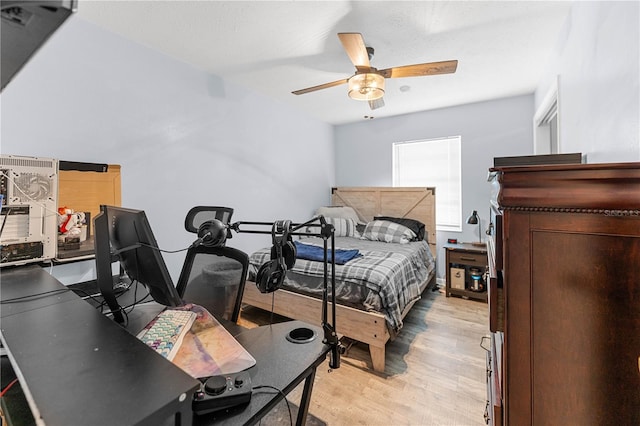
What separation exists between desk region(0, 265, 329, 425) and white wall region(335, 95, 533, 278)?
3.50m

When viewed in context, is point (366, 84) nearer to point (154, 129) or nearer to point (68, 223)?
point (154, 129)

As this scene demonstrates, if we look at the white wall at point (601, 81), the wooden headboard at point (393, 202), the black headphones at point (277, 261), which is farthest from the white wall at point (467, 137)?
the black headphones at point (277, 261)

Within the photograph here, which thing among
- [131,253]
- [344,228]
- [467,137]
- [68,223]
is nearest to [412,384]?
[131,253]

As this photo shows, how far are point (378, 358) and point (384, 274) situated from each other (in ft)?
2.02

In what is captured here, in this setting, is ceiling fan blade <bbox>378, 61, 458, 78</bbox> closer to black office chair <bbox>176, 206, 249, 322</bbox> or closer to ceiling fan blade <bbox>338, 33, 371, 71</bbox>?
ceiling fan blade <bbox>338, 33, 371, 71</bbox>

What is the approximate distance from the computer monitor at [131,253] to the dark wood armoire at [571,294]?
96 centimetres

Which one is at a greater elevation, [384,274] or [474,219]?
[474,219]

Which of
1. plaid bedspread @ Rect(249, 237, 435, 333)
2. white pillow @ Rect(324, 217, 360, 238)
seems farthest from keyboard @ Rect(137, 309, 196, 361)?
white pillow @ Rect(324, 217, 360, 238)

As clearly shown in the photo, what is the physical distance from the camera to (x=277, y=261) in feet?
2.98

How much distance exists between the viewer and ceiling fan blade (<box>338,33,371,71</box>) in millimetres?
1766

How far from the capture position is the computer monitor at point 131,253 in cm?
86

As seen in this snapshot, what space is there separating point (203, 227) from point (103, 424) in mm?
656

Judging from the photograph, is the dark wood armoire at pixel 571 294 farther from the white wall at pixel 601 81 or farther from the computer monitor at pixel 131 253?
the computer monitor at pixel 131 253

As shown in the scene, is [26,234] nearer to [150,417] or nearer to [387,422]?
[150,417]
